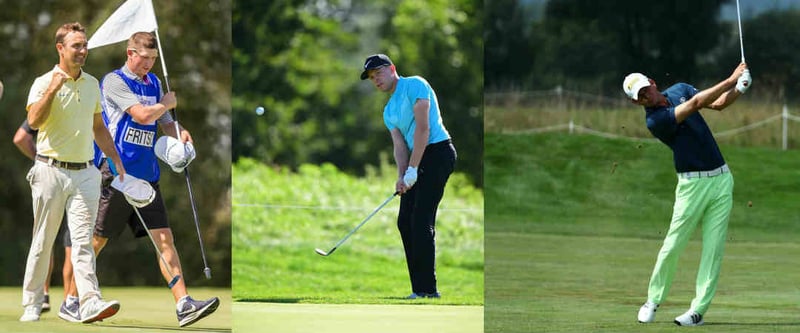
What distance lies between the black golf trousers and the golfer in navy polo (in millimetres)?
1344

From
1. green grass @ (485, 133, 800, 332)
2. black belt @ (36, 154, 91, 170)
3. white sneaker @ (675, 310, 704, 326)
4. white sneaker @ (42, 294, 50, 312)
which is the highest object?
black belt @ (36, 154, 91, 170)

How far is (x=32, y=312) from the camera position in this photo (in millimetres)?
9609

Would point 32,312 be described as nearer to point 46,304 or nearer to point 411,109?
point 46,304

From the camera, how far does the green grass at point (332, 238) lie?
10734mm

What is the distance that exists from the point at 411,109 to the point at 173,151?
144cm

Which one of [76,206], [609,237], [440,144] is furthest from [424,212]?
[76,206]

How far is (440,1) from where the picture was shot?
13.8 meters

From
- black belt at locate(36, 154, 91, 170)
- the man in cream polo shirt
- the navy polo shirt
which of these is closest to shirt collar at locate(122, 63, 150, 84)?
the man in cream polo shirt

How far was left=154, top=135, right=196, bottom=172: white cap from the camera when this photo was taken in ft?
30.6

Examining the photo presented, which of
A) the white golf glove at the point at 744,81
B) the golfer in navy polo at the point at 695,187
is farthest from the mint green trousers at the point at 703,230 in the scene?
the white golf glove at the point at 744,81

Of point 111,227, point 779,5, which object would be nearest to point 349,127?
point 111,227

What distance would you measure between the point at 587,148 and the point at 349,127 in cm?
186

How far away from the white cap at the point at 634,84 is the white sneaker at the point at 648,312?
1214 millimetres

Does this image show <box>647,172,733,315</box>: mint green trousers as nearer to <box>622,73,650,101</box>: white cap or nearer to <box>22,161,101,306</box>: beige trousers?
<box>622,73,650,101</box>: white cap
